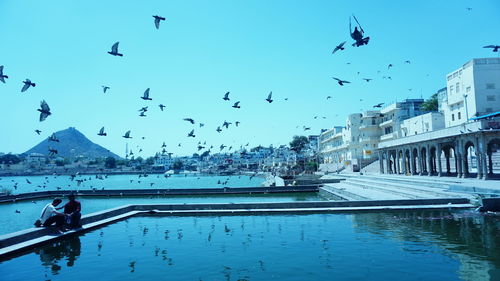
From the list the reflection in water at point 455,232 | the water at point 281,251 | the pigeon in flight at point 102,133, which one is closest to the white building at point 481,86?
the reflection in water at point 455,232

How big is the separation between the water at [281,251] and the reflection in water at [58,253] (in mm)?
29

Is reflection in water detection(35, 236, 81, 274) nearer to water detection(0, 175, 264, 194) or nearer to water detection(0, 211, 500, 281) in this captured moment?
water detection(0, 211, 500, 281)

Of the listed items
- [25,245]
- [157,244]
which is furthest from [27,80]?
[157,244]

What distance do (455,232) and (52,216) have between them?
14.7m

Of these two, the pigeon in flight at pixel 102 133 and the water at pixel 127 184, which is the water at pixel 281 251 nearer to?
the pigeon in flight at pixel 102 133

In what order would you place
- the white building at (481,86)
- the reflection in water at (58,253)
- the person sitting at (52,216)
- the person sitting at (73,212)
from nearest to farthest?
the reflection in water at (58,253) → the person sitting at (52,216) → the person sitting at (73,212) → the white building at (481,86)

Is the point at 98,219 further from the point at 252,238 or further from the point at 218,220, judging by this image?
the point at 252,238

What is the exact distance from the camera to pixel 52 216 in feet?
43.8

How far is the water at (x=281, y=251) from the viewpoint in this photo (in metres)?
9.02

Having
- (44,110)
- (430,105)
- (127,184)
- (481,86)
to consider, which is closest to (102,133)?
(44,110)

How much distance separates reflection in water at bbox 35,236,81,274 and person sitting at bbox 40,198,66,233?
27.3 inches

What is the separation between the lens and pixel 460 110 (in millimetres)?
43406

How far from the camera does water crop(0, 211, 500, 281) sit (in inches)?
355

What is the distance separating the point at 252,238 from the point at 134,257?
418cm
